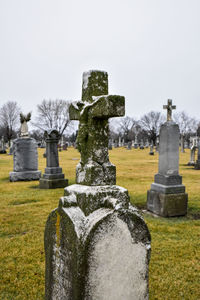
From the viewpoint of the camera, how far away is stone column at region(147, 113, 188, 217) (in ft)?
23.5

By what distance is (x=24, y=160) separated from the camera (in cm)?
1333

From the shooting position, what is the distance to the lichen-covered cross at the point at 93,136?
7.72 feet

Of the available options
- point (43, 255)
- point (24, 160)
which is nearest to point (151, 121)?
point (24, 160)

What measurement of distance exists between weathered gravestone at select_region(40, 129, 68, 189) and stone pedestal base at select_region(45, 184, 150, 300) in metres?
8.90

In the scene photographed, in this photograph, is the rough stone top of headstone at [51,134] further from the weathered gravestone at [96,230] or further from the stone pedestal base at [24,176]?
the weathered gravestone at [96,230]

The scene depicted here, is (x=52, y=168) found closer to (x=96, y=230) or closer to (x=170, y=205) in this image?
(x=170, y=205)

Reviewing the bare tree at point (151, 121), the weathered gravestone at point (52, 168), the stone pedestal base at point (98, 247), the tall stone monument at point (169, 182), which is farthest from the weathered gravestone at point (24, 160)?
the bare tree at point (151, 121)

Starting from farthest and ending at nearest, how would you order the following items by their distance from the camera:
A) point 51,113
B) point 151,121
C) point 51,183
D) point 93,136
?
point 151,121 → point 51,113 → point 51,183 → point 93,136

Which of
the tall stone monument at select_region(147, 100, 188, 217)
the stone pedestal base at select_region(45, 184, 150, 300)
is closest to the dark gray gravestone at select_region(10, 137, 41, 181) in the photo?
the tall stone monument at select_region(147, 100, 188, 217)

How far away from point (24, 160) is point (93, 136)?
38.2 feet

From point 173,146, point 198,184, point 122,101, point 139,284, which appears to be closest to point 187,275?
point 139,284

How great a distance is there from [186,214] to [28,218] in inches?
174

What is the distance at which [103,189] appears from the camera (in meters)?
2.27

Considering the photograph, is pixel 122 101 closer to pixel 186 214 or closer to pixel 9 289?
pixel 9 289
